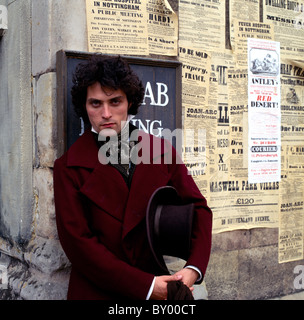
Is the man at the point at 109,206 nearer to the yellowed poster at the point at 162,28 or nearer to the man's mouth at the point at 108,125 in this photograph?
the man's mouth at the point at 108,125

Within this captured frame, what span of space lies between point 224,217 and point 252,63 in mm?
1283

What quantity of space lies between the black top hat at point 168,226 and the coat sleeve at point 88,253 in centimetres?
17

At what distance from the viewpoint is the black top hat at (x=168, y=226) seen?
1983mm

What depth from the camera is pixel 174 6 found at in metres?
2.89

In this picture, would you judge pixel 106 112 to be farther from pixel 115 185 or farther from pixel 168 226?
pixel 168 226

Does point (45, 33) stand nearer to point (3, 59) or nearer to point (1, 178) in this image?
point (3, 59)

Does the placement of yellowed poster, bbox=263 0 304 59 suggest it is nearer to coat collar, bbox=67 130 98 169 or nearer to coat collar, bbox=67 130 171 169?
coat collar, bbox=67 130 171 169

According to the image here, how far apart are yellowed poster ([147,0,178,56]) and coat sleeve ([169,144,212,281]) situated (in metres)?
0.94

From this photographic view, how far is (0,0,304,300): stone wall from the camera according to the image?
2.46 meters

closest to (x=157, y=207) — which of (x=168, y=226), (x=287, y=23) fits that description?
(x=168, y=226)

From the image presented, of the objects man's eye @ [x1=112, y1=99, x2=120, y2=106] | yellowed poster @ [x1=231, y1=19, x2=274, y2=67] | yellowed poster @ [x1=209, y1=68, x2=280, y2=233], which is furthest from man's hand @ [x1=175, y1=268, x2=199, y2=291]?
yellowed poster @ [x1=231, y1=19, x2=274, y2=67]

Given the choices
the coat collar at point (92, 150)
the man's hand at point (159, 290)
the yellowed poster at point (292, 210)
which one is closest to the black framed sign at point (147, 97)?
the coat collar at point (92, 150)

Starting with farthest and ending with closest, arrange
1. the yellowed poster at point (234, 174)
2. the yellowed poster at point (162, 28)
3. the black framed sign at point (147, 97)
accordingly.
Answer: the yellowed poster at point (234, 174) < the yellowed poster at point (162, 28) < the black framed sign at point (147, 97)
